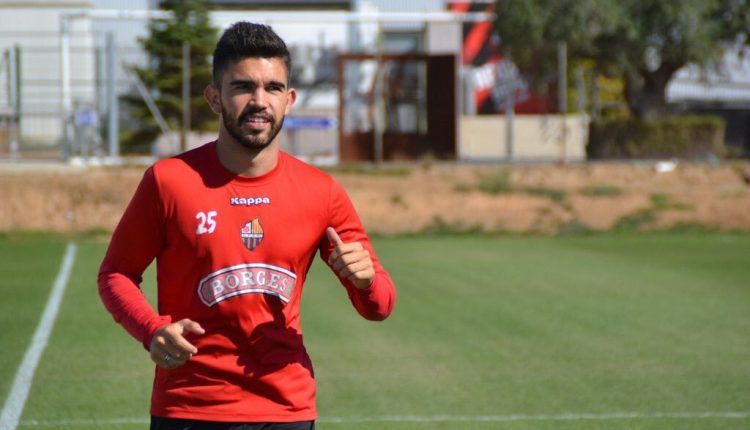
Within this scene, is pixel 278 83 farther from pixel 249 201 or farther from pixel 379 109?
pixel 379 109

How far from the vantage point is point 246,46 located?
4277 millimetres

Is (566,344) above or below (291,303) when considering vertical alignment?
below

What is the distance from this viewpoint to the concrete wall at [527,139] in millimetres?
29969

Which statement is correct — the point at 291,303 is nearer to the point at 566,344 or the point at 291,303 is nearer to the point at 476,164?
the point at 566,344

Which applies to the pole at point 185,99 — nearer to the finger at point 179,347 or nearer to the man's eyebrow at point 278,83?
the man's eyebrow at point 278,83

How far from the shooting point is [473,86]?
4656cm

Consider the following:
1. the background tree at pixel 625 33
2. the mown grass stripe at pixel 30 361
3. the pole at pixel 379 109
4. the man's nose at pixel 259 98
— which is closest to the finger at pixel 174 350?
the man's nose at pixel 259 98

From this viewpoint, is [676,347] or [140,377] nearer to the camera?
[140,377]

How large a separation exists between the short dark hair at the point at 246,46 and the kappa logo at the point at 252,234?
486mm

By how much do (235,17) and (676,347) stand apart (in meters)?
26.3

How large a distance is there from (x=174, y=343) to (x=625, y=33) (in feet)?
92.0

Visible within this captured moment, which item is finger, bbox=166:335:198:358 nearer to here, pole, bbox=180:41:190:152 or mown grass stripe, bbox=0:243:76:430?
mown grass stripe, bbox=0:243:76:430

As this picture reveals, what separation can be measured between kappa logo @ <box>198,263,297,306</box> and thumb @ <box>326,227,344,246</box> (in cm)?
22

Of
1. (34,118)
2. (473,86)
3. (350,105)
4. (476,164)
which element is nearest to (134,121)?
(34,118)
